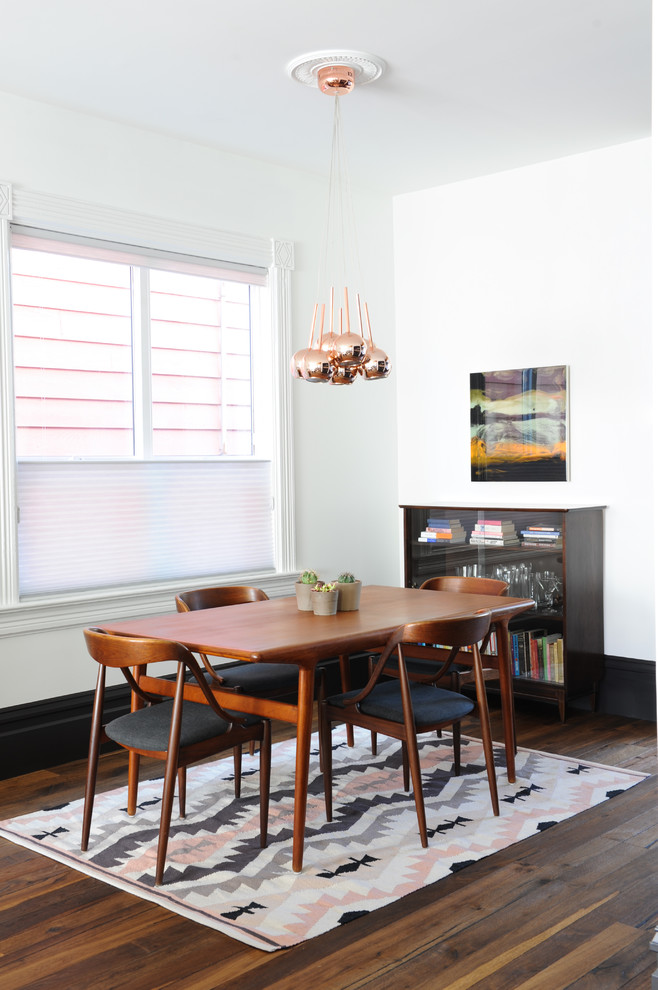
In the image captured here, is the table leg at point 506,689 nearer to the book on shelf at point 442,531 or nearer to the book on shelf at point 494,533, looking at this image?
the book on shelf at point 494,533

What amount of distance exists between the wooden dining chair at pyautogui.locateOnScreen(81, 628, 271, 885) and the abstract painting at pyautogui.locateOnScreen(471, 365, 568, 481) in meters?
2.88

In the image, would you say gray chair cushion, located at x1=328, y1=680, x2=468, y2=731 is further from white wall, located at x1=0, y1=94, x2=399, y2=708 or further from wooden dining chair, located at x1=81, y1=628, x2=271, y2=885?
white wall, located at x1=0, y1=94, x2=399, y2=708

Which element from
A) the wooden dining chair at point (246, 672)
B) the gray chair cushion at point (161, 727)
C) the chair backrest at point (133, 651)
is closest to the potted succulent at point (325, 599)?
the wooden dining chair at point (246, 672)

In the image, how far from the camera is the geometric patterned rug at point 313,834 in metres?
3.12

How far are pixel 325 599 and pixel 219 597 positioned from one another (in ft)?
2.78

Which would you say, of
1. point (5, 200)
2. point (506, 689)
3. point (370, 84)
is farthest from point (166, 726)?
point (370, 84)

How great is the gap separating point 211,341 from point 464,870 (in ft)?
11.0

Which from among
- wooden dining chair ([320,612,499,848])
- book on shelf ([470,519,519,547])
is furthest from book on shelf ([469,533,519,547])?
wooden dining chair ([320,612,499,848])

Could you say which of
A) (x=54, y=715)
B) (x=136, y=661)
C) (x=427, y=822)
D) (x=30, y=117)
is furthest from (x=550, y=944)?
(x=30, y=117)

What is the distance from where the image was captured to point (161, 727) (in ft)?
11.3

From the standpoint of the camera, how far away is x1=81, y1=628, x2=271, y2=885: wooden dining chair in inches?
126

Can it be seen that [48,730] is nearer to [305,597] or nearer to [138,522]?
[138,522]

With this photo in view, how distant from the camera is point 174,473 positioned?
532 centimetres

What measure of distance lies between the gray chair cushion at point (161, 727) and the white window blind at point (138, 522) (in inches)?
55.9
